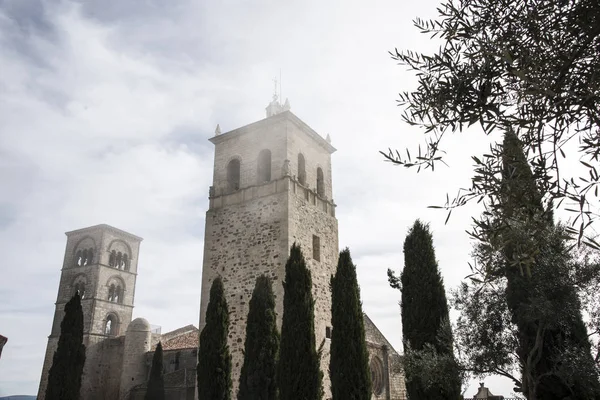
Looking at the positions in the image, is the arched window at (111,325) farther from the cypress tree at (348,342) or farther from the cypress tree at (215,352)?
the cypress tree at (348,342)

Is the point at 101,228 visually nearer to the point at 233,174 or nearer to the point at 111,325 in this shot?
the point at 111,325

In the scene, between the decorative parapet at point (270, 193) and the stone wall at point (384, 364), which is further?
the stone wall at point (384, 364)

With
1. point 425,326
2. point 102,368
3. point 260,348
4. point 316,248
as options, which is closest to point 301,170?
point 316,248

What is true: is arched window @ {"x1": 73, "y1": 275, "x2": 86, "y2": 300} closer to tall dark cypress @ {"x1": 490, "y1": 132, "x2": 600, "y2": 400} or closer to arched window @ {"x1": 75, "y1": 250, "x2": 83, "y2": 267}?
arched window @ {"x1": 75, "y1": 250, "x2": 83, "y2": 267}

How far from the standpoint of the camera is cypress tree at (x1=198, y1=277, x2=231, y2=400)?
1576cm

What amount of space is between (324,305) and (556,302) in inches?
348

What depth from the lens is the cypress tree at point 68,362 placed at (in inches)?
872

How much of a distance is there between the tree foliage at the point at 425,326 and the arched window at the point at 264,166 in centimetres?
633

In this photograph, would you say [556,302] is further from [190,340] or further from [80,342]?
[190,340]

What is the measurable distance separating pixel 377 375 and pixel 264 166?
410 inches

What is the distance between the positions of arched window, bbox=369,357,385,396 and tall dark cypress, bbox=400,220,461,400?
7524 mm

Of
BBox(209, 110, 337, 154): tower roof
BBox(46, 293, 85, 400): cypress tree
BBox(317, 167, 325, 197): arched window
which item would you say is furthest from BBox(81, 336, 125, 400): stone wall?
BBox(317, 167, 325, 197): arched window

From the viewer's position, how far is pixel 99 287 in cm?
3978

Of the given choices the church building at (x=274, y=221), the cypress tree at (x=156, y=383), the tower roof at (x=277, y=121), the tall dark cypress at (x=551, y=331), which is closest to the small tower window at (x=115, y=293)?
the cypress tree at (x=156, y=383)
